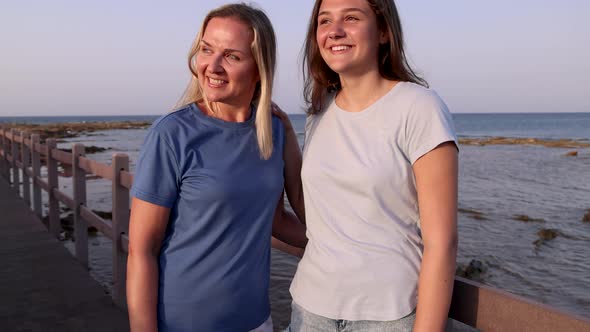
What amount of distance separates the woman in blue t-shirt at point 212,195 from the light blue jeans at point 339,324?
0.24 metres

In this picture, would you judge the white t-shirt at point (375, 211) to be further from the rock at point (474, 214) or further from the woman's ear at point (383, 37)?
the rock at point (474, 214)

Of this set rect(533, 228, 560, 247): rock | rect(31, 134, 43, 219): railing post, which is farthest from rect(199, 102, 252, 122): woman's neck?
rect(533, 228, 560, 247): rock

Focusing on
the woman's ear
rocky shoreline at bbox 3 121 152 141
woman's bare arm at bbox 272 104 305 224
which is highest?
the woman's ear

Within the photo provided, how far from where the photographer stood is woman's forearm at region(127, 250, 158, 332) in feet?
5.66

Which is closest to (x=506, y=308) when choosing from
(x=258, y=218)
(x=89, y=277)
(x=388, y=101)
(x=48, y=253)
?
(x=388, y=101)

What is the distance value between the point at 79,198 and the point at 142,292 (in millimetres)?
3774

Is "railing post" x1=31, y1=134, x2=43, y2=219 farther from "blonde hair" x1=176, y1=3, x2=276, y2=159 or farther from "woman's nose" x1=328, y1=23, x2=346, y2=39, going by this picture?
"woman's nose" x1=328, y1=23, x2=346, y2=39

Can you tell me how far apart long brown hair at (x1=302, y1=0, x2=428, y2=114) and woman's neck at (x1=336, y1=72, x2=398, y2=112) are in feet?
0.13

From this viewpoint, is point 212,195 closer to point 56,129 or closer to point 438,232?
point 438,232

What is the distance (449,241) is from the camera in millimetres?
1382

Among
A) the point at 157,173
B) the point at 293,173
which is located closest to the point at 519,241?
the point at 293,173

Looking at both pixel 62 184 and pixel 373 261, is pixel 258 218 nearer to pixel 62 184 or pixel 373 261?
pixel 373 261

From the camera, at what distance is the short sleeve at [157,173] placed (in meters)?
1.66

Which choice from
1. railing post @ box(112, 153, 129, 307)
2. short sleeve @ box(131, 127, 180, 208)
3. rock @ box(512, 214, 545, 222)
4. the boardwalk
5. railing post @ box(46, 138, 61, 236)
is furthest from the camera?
rock @ box(512, 214, 545, 222)
